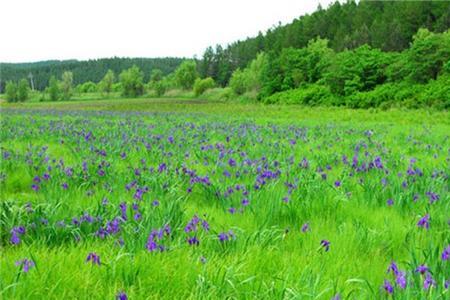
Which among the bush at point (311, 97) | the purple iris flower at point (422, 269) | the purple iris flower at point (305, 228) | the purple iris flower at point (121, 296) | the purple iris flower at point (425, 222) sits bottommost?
the bush at point (311, 97)

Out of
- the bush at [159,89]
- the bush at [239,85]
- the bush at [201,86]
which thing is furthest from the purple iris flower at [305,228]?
the bush at [159,89]

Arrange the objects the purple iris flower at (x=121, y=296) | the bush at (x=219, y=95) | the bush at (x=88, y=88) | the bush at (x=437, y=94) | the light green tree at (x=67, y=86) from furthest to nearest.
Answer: the bush at (x=88, y=88), the light green tree at (x=67, y=86), the bush at (x=219, y=95), the bush at (x=437, y=94), the purple iris flower at (x=121, y=296)

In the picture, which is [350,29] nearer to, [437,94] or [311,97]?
[311,97]

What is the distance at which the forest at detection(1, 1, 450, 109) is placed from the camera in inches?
1403

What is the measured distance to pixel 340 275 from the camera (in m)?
2.32

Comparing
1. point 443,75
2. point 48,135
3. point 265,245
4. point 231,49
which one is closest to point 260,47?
point 231,49

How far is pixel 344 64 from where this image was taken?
44.3 m

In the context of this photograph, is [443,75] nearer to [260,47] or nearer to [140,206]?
[140,206]

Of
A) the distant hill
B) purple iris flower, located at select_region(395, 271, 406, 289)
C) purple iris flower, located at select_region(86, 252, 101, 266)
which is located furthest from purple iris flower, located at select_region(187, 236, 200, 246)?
the distant hill

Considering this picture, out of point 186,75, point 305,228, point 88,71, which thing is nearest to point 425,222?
point 305,228

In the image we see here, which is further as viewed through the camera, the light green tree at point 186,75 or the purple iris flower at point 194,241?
the light green tree at point 186,75

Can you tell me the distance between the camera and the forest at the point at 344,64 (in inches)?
1403

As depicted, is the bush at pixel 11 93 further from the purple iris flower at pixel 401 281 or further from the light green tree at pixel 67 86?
the purple iris flower at pixel 401 281

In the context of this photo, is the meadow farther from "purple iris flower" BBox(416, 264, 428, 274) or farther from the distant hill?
the distant hill
